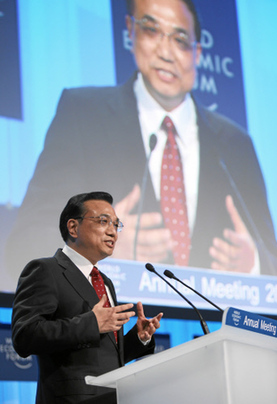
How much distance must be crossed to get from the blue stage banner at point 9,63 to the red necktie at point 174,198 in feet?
3.75

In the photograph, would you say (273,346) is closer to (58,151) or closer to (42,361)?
(42,361)

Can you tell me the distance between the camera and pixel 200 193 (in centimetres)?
486

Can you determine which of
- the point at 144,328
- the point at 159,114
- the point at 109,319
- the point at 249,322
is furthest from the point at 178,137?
the point at 249,322

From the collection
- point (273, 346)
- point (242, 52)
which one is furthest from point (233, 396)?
point (242, 52)

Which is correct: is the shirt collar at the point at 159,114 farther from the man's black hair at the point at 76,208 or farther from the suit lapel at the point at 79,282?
the suit lapel at the point at 79,282

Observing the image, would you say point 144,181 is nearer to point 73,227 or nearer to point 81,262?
point 73,227

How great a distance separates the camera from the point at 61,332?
2.32 metres

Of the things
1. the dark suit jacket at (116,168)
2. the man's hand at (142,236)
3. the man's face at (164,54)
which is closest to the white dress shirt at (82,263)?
the dark suit jacket at (116,168)

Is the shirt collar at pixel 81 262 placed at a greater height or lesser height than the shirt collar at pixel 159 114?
lesser

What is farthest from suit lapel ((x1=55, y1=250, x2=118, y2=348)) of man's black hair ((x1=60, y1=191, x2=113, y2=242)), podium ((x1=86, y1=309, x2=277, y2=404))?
podium ((x1=86, y1=309, x2=277, y2=404))

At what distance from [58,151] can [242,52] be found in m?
2.05

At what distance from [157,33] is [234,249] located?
1696mm

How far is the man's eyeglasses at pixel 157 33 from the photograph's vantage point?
4891 millimetres

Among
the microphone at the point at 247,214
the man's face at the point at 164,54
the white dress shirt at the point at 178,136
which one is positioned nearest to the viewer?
the white dress shirt at the point at 178,136
